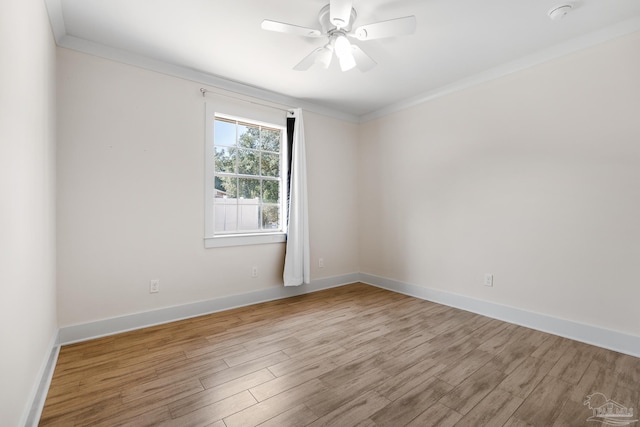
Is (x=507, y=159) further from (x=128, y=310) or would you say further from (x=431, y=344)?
(x=128, y=310)

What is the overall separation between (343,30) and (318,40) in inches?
14.8

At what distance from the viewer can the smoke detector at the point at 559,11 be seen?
79.4 inches

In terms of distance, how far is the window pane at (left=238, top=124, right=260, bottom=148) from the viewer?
3423 mm

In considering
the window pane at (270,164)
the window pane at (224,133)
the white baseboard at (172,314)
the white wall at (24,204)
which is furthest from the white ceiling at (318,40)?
the white baseboard at (172,314)

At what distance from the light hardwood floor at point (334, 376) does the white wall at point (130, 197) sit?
1.33ft

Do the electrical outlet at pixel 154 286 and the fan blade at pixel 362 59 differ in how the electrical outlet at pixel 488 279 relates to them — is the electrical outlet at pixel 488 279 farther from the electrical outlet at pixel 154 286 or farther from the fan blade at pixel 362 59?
the electrical outlet at pixel 154 286

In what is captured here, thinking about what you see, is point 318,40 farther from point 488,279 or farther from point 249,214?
point 488,279

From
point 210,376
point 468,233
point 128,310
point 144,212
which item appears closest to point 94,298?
point 128,310

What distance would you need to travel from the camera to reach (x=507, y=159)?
2.89 meters

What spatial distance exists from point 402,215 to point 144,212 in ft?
10.0

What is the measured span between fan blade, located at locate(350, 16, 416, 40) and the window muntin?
184 cm

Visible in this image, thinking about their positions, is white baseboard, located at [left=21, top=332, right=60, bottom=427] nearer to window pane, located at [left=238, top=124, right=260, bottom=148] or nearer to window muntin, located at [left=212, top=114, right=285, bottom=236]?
window muntin, located at [left=212, top=114, right=285, bottom=236]

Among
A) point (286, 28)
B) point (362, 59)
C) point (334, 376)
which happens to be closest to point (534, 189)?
point (362, 59)

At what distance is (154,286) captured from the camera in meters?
2.77
